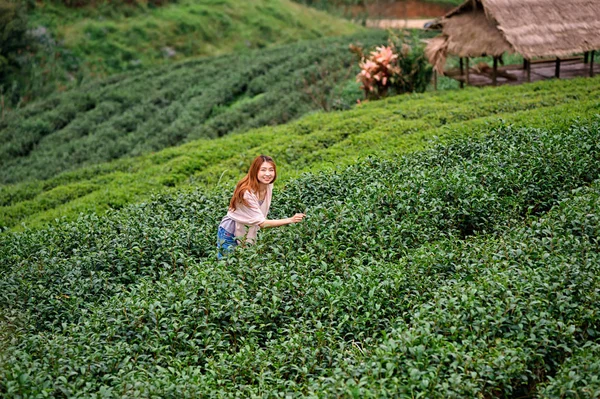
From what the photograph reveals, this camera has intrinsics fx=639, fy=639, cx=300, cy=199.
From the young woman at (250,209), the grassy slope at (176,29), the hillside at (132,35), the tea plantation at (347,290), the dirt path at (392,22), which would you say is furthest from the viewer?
the dirt path at (392,22)

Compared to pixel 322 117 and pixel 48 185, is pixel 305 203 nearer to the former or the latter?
pixel 322 117

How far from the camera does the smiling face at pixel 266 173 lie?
279 inches

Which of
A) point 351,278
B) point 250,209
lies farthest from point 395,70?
point 351,278

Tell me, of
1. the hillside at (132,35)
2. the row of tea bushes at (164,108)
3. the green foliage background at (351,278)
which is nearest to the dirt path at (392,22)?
the hillside at (132,35)

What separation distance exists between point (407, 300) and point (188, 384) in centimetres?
216

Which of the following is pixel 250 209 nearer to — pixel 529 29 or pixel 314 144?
pixel 314 144

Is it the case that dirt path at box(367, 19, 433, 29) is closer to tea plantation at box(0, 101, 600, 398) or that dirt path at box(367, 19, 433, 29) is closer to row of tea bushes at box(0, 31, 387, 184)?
row of tea bushes at box(0, 31, 387, 184)

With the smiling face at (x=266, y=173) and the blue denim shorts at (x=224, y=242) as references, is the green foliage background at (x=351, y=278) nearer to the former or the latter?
the blue denim shorts at (x=224, y=242)

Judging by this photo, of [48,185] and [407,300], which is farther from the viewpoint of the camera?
[48,185]

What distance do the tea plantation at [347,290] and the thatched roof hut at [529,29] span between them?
5.40m

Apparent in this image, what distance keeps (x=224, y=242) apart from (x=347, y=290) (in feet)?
6.39

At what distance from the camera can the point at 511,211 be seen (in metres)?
7.33

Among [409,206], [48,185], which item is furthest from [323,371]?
[48,185]

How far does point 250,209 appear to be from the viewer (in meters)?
7.16
